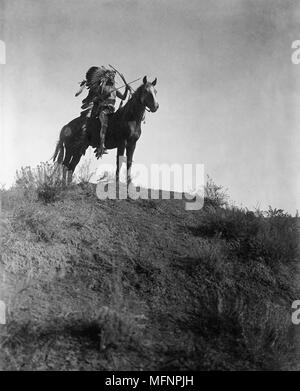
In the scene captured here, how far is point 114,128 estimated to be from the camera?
10.7 m

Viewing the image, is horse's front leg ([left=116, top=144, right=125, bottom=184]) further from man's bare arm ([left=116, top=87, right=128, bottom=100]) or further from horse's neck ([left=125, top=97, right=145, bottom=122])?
man's bare arm ([left=116, top=87, right=128, bottom=100])

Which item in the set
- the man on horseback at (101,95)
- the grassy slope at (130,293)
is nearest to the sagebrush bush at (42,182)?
the grassy slope at (130,293)

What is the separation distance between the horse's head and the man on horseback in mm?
1148

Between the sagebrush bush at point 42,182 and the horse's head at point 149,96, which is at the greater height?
the horse's head at point 149,96

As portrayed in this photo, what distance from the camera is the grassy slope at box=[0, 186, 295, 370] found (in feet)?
15.7

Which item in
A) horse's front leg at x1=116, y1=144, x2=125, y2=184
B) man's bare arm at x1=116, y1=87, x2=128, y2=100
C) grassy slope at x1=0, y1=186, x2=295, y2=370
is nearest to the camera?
grassy slope at x1=0, y1=186, x2=295, y2=370

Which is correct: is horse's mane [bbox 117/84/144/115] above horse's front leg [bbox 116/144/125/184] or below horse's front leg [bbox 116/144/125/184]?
above

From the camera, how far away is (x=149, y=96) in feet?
32.5

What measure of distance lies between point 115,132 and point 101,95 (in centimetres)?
101

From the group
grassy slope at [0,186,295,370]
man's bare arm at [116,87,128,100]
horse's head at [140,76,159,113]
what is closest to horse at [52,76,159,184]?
horse's head at [140,76,159,113]

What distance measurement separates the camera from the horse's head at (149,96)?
32.4 ft

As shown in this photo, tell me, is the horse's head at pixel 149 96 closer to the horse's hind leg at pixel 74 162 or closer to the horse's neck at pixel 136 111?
the horse's neck at pixel 136 111
